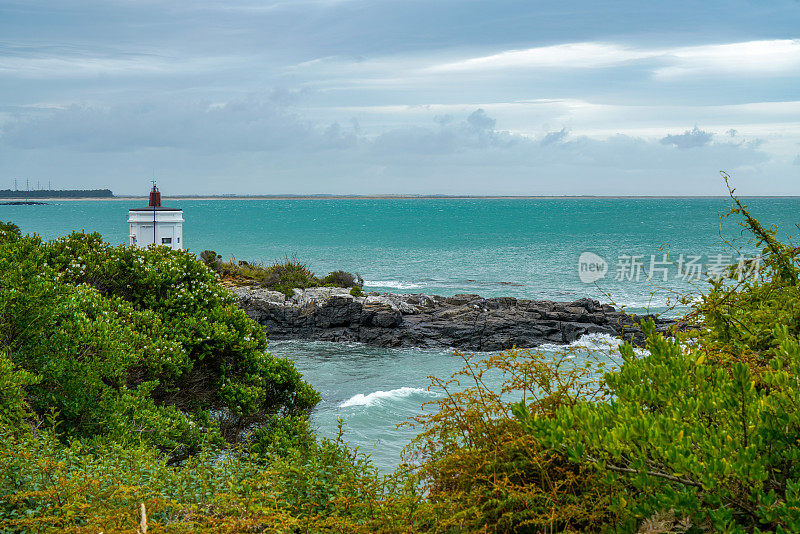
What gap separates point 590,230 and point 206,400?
102873 mm

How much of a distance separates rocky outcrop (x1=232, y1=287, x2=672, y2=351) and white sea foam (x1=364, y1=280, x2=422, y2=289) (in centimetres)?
1452

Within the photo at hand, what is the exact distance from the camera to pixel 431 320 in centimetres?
2738

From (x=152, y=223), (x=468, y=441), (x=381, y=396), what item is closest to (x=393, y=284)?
(x=152, y=223)

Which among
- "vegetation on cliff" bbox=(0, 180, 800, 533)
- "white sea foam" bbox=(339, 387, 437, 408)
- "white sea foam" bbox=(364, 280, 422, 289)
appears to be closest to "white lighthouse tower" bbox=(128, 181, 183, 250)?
"white sea foam" bbox=(339, 387, 437, 408)

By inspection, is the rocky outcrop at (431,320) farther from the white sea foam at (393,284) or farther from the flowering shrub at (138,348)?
the white sea foam at (393,284)

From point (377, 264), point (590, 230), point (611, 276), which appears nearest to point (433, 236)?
point (590, 230)

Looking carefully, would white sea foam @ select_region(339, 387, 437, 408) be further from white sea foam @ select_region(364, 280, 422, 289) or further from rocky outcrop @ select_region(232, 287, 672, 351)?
white sea foam @ select_region(364, 280, 422, 289)

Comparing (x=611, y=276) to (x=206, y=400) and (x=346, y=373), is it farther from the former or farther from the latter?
(x=206, y=400)

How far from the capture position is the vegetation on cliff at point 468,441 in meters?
2.85

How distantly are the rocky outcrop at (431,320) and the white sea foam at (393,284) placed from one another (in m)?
14.5

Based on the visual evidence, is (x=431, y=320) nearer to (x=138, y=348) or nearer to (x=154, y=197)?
(x=154, y=197)

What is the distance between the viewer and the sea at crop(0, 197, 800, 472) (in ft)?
53.7

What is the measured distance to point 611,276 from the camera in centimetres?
5131

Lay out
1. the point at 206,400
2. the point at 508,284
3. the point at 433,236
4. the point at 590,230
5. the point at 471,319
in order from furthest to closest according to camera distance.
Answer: the point at 590,230 → the point at 433,236 → the point at 508,284 → the point at 471,319 → the point at 206,400
